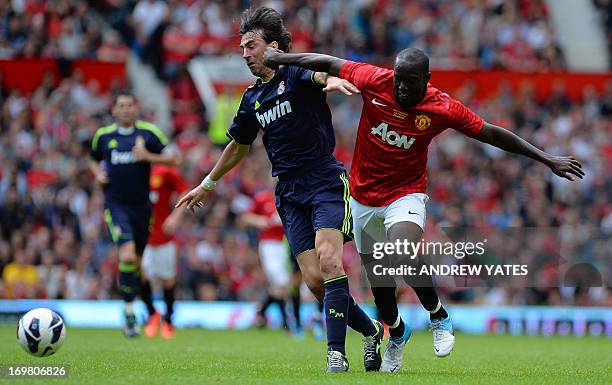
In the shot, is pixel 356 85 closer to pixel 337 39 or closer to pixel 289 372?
pixel 289 372

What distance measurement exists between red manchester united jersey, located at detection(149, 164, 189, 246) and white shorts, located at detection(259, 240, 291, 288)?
1.71 meters

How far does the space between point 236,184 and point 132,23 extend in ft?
17.6

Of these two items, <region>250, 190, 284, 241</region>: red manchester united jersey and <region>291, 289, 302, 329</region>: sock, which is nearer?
<region>291, 289, 302, 329</region>: sock

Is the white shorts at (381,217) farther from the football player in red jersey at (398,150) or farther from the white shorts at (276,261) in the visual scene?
the white shorts at (276,261)

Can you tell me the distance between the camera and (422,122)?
8.84 meters

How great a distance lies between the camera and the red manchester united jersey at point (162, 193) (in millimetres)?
15711

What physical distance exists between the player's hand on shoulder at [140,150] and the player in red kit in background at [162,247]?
36.3 inches

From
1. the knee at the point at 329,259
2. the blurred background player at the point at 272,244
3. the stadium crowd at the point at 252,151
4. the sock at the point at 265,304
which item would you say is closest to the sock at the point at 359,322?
the knee at the point at 329,259

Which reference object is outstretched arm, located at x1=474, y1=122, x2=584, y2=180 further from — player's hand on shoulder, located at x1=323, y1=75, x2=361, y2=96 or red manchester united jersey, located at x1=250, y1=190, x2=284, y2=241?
red manchester united jersey, located at x1=250, y1=190, x2=284, y2=241

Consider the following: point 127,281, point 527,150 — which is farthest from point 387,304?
point 127,281

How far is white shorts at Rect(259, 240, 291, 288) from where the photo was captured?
1708 centimetres

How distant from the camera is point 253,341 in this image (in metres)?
14.5

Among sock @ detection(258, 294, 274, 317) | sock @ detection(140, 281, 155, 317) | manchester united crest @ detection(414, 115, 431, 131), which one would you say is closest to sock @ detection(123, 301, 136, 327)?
sock @ detection(140, 281, 155, 317)

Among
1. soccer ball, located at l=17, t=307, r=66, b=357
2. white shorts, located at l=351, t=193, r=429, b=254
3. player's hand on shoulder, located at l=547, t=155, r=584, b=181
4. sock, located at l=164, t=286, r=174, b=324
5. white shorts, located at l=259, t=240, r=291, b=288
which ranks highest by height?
player's hand on shoulder, located at l=547, t=155, r=584, b=181
